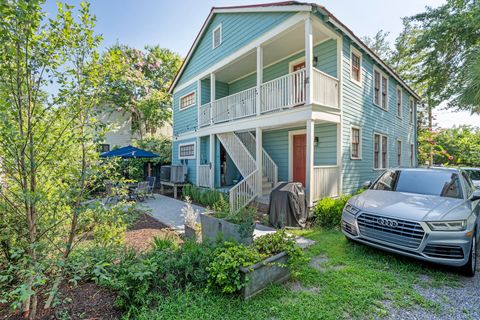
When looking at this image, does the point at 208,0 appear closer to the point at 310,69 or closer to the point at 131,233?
the point at 310,69

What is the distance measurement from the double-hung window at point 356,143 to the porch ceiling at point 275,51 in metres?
3.81

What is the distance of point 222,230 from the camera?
4660 mm

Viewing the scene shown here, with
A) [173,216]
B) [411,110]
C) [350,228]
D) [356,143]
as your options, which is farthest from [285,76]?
[411,110]

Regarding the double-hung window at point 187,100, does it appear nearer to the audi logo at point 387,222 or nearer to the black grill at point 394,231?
the black grill at point 394,231

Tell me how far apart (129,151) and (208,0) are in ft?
25.8

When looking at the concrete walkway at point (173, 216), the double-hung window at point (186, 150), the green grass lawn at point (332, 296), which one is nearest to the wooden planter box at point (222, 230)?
the concrete walkway at point (173, 216)

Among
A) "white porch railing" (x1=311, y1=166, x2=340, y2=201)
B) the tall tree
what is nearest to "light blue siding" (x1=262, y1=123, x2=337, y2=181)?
"white porch railing" (x1=311, y1=166, x2=340, y2=201)

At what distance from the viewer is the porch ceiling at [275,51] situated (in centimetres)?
793

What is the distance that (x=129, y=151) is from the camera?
11.1 m

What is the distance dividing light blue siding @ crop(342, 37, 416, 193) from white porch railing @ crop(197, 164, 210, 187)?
6.13 meters

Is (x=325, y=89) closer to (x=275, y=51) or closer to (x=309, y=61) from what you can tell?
(x=309, y=61)

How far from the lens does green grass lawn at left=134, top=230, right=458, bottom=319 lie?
2689mm

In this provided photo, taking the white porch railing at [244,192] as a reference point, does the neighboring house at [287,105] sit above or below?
above

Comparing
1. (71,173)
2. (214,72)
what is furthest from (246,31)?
(71,173)
